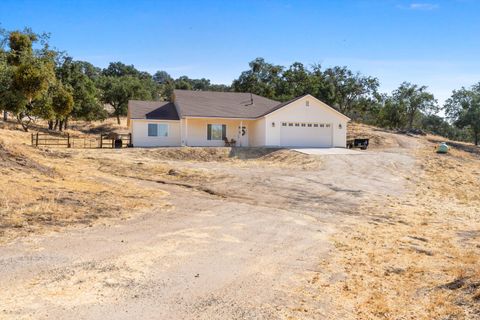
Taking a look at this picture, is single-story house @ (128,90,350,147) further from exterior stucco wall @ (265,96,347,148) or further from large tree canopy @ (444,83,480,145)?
large tree canopy @ (444,83,480,145)

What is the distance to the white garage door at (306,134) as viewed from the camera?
31328 millimetres

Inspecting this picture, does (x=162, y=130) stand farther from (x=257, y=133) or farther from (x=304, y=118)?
(x=304, y=118)

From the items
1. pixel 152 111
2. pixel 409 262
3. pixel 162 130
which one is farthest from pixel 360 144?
pixel 409 262

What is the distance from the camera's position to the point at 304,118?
3164cm

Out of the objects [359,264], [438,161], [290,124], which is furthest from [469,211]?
[290,124]

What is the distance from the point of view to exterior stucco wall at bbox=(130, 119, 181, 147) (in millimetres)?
29969

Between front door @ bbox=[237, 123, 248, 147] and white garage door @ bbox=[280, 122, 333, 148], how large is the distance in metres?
3.25

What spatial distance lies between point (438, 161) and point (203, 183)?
667 inches

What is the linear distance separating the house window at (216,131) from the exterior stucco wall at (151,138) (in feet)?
8.12

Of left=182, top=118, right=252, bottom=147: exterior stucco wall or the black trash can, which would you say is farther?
left=182, top=118, right=252, bottom=147: exterior stucco wall

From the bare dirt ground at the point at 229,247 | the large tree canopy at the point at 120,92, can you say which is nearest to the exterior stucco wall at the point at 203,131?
the bare dirt ground at the point at 229,247

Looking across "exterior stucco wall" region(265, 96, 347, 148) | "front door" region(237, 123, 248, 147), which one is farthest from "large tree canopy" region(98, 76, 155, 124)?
"exterior stucco wall" region(265, 96, 347, 148)

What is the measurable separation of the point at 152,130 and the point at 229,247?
23687mm

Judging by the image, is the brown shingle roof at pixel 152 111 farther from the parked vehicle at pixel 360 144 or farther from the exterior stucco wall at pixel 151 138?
the parked vehicle at pixel 360 144
